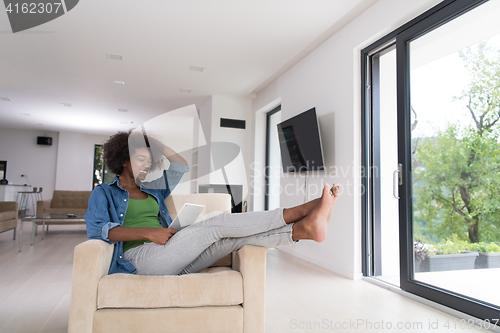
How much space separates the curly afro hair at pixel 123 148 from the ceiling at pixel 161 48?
5.55ft

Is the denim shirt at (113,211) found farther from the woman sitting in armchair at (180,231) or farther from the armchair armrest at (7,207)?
the armchair armrest at (7,207)

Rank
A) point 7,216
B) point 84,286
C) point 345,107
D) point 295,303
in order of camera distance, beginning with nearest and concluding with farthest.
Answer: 1. point 84,286
2. point 295,303
3. point 345,107
4. point 7,216

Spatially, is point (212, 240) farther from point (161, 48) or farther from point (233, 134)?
point (233, 134)

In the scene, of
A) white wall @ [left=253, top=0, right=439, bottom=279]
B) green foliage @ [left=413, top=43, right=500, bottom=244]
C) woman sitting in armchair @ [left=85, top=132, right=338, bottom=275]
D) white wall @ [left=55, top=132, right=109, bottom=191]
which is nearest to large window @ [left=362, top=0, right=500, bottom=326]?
green foliage @ [left=413, top=43, right=500, bottom=244]

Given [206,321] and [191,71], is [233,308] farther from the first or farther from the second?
[191,71]

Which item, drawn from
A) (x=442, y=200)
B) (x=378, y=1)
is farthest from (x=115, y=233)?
(x=378, y=1)

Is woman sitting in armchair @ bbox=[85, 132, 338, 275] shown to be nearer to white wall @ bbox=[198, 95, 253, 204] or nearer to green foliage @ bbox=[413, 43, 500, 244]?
green foliage @ bbox=[413, 43, 500, 244]

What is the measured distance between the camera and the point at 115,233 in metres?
1.55

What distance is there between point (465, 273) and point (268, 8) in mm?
2734

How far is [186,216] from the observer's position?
1576mm

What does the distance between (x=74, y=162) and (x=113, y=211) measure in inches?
365

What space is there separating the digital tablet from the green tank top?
25 centimetres

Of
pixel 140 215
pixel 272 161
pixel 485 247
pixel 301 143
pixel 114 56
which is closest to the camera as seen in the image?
pixel 140 215

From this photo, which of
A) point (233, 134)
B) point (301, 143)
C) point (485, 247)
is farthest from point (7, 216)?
point (485, 247)
